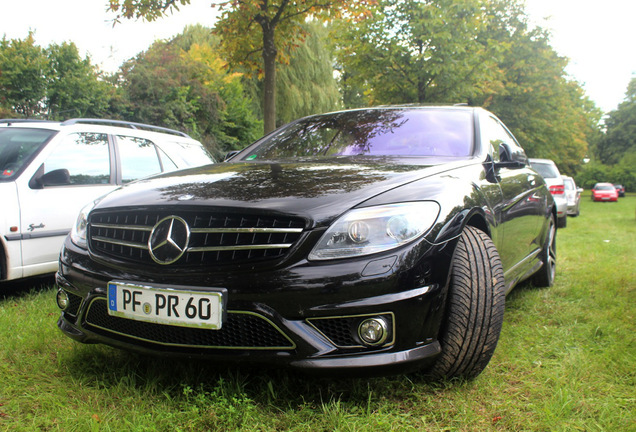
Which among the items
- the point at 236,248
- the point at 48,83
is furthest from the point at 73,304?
the point at 48,83

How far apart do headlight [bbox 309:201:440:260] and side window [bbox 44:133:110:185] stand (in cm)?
292

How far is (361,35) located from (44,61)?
779 cm

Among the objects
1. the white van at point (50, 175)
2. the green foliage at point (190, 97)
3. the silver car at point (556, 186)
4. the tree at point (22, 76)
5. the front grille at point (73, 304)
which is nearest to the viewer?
the front grille at point (73, 304)

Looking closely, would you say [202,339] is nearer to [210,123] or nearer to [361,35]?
[361,35]

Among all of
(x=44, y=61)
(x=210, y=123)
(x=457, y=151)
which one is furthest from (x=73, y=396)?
(x=210, y=123)

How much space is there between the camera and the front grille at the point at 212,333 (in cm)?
190

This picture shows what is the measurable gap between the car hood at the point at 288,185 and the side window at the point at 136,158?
2.16 metres

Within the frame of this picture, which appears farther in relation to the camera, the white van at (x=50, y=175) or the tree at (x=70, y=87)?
the tree at (x=70, y=87)

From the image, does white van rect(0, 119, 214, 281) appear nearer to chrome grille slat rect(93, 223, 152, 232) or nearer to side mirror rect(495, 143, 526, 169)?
chrome grille slat rect(93, 223, 152, 232)

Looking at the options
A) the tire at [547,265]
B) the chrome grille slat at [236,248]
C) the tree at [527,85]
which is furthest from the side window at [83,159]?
the tree at [527,85]

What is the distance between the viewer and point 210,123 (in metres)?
17.2

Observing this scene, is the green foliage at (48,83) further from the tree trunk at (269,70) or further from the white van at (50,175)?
the white van at (50,175)

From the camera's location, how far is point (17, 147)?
402cm

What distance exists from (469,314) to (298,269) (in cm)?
76
